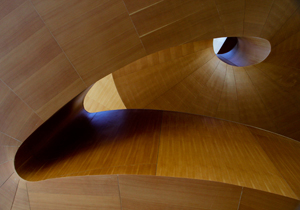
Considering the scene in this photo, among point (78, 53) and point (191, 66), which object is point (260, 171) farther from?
point (191, 66)

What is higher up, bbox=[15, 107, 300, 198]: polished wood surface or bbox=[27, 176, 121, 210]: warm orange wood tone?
bbox=[15, 107, 300, 198]: polished wood surface

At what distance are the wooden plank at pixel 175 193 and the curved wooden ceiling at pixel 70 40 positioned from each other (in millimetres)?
2419

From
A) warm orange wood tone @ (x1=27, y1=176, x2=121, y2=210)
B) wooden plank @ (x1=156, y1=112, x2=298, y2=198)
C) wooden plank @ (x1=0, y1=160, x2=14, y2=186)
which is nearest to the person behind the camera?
wooden plank @ (x1=156, y1=112, x2=298, y2=198)

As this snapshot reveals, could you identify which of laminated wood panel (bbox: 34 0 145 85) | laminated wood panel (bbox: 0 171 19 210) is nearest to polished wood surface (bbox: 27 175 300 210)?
laminated wood panel (bbox: 0 171 19 210)

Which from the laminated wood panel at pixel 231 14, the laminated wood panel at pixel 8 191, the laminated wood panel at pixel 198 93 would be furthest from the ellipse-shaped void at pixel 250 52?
the laminated wood panel at pixel 8 191

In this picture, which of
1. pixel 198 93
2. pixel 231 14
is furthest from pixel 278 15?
pixel 198 93

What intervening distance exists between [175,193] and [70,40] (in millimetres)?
3799

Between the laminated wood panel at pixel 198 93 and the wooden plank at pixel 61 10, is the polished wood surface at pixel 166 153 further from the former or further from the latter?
the wooden plank at pixel 61 10

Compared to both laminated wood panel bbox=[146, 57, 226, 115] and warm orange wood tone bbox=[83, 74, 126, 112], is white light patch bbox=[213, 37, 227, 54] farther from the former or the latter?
warm orange wood tone bbox=[83, 74, 126, 112]

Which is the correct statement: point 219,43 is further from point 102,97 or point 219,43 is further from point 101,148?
point 101,148

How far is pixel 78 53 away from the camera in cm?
414

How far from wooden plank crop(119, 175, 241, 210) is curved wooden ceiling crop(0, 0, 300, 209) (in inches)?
95.2

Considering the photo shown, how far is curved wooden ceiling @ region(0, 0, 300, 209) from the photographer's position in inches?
145

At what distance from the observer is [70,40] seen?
3984 mm
